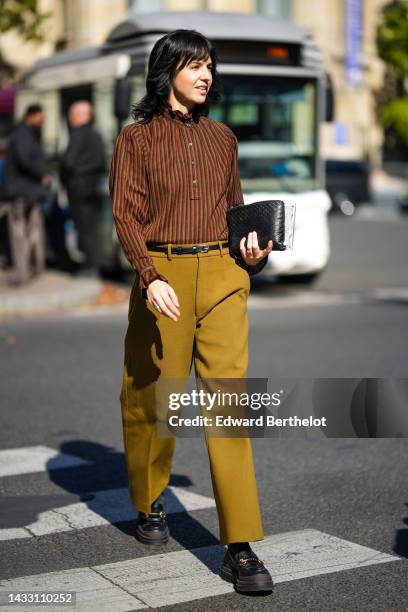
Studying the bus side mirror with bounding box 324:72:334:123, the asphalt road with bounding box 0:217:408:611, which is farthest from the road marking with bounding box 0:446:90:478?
the bus side mirror with bounding box 324:72:334:123

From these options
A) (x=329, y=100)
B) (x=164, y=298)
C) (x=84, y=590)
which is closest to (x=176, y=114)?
(x=164, y=298)

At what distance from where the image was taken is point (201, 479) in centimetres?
564

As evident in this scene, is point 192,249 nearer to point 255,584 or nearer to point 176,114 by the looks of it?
point 176,114

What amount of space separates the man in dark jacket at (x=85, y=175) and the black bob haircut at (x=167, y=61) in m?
9.45

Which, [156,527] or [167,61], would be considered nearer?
[167,61]

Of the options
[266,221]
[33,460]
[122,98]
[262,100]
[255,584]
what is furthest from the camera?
[262,100]

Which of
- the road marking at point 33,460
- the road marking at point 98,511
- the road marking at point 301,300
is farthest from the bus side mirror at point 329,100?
the road marking at point 98,511

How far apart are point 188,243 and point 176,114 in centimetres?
46

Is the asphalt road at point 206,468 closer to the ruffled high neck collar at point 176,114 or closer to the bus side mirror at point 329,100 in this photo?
the ruffled high neck collar at point 176,114

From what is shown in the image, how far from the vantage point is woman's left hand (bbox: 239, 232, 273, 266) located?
4.04 m

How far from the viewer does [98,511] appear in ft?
16.5

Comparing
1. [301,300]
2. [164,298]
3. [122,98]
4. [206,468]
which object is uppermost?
[122,98]

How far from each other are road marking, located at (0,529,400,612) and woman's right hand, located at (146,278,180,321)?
920 mm

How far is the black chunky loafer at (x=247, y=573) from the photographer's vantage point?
3914 millimetres
